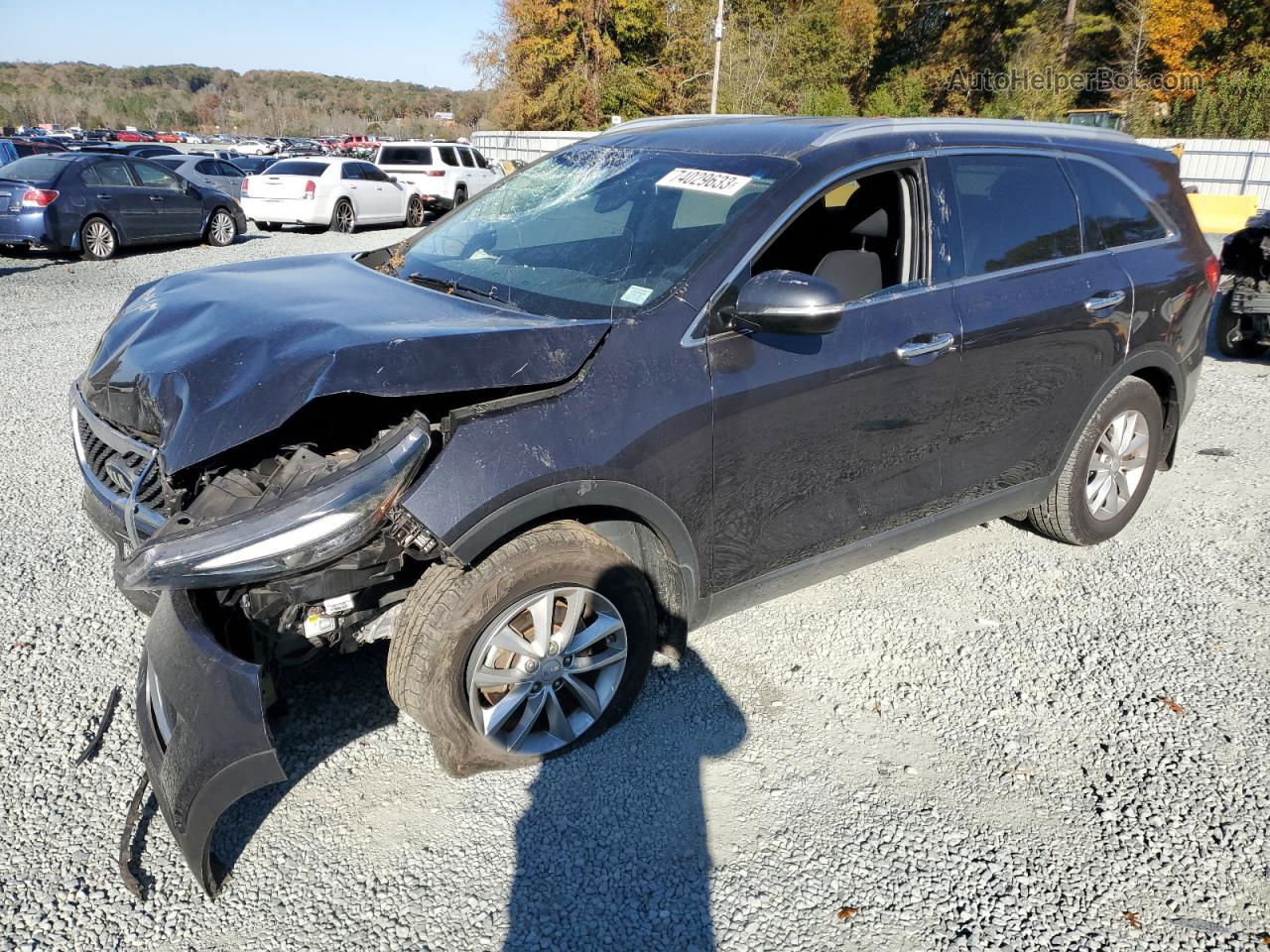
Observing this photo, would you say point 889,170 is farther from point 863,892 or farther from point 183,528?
point 183,528

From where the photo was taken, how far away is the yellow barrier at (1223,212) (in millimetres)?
18594

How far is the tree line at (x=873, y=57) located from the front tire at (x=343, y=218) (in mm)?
20517

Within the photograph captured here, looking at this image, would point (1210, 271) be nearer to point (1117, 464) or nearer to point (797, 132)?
point (1117, 464)

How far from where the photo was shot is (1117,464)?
4.55 metres

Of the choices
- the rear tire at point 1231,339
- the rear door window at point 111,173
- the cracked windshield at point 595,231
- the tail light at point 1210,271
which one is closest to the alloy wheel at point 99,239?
the rear door window at point 111,173

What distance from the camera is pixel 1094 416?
14.0 feet

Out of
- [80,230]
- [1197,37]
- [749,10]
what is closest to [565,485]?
[80,230]

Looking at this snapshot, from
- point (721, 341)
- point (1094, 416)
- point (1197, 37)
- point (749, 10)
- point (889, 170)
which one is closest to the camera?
point (721, 341)

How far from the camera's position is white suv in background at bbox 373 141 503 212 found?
2178 cm

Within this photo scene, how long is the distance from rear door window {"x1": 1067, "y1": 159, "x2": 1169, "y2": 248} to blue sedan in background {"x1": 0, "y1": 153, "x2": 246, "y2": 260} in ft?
45.0

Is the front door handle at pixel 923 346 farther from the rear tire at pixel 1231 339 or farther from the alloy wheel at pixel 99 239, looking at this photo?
the alloy wheel at pixel 99 239

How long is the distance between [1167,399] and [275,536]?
4308mm

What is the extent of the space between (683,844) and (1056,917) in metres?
1.02

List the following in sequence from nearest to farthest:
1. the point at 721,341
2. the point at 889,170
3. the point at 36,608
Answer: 1. the point at 721,341
2. the point at 889,170
3. the point at 36,608
